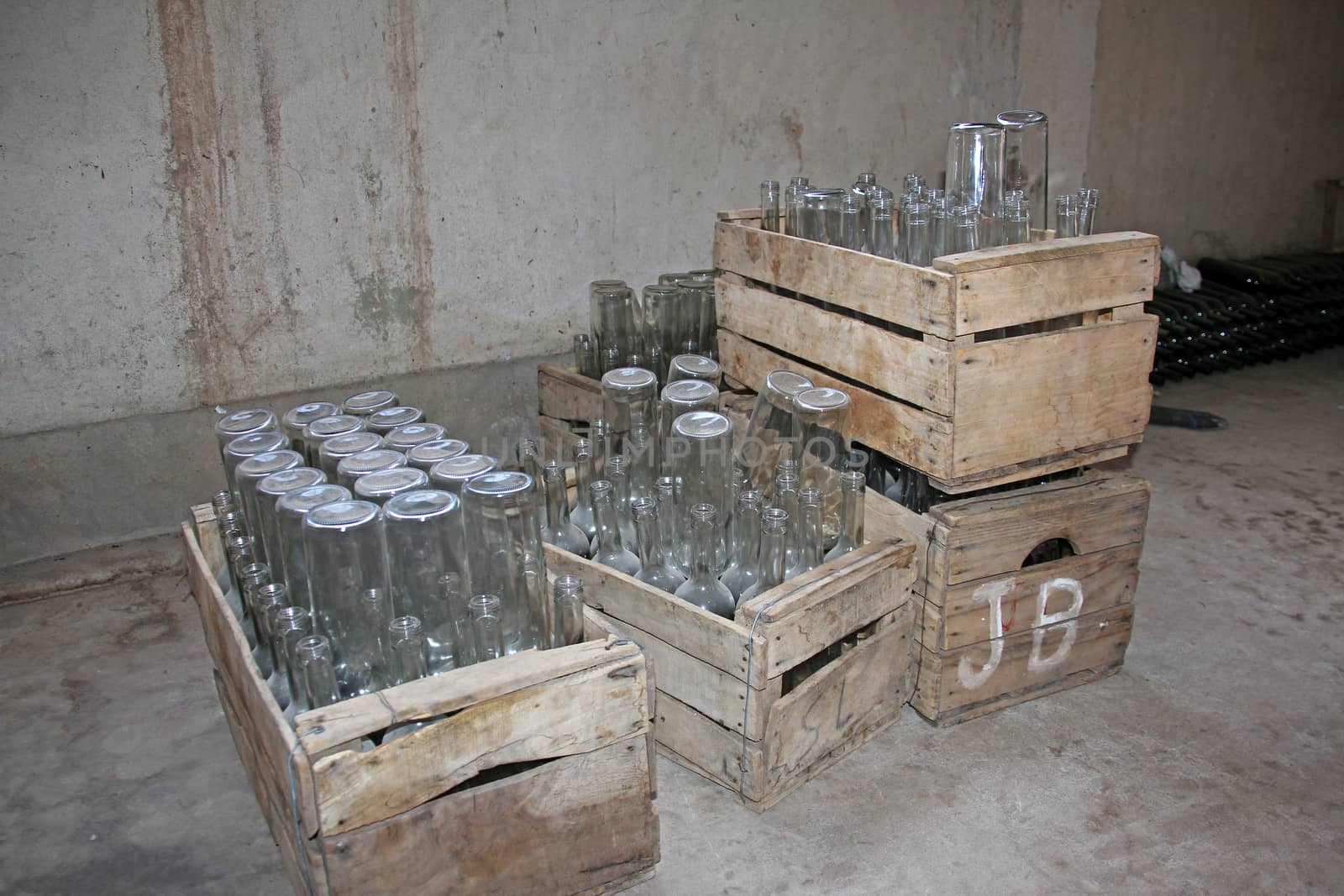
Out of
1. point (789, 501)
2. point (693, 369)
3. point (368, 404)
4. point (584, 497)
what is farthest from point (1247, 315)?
point (368, 404)

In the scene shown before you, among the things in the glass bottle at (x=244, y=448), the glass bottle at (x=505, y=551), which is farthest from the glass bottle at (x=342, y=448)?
the glass bottle at (x=505, y=551)

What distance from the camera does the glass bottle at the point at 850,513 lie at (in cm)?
217

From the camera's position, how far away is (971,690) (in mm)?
A: 2330

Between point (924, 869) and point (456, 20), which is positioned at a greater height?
point (456, 20)

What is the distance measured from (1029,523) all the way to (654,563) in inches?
31.5

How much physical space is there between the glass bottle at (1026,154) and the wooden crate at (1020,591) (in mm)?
688

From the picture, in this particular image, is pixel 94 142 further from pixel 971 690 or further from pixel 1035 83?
pixel 1035 83

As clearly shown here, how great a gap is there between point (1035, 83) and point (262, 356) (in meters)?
3.41

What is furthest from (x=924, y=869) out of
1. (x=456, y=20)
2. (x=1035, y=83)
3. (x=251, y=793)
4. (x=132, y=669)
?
(x=1035, y=83)

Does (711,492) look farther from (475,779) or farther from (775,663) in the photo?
(475,779)

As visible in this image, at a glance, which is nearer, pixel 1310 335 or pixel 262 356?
pixel 262 356

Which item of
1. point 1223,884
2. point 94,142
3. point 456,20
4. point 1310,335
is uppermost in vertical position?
point 456,20

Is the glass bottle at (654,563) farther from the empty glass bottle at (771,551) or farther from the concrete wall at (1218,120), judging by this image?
the concrete wall at (1218,120)

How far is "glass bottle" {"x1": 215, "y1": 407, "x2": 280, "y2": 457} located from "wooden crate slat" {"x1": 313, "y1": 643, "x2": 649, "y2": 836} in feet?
2.96
